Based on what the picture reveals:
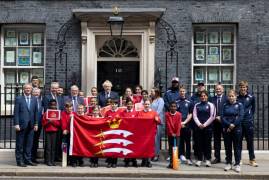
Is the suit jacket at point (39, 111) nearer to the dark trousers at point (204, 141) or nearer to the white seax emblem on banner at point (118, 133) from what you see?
the white seax emblem on banner at point (118, 133)

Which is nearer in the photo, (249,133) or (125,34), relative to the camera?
(249,133)

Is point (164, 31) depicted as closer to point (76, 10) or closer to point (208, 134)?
point (76, 10)

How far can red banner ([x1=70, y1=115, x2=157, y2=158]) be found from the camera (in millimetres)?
12742

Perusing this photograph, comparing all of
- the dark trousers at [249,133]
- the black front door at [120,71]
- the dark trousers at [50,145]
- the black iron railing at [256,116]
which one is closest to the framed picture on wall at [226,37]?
the black iron railing at [256,116]

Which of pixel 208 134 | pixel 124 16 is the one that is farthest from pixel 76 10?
pixel 208 134

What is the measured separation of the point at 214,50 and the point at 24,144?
281 inches

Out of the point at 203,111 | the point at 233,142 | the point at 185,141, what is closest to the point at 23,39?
the point at 185,141

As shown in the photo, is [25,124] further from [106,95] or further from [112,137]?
[106,95]

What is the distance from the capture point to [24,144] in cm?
1295

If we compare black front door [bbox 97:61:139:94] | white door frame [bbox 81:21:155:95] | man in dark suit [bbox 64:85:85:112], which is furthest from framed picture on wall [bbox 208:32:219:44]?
man in dark suit [bbox 64:85:85:112]

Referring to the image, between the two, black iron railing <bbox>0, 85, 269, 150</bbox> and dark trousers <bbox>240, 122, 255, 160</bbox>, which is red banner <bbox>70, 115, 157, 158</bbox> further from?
black iron railing <bbox>0, 85, 269, 150</bbox>

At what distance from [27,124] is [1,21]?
5378 millimetres

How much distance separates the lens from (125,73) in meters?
17.4

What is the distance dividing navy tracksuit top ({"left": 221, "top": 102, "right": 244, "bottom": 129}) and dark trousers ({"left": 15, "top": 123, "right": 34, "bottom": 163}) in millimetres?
4487
